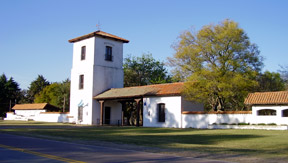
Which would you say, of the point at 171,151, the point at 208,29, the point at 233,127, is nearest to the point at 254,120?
the point at 233,127

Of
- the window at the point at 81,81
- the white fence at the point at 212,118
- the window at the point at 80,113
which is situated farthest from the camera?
the window at the point at 81,81

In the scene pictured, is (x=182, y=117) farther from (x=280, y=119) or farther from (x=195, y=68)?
(x=280, y=119)

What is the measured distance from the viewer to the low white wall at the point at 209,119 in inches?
939

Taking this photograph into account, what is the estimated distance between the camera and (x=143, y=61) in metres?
51.1

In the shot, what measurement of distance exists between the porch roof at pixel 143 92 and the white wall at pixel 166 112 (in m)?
0.59

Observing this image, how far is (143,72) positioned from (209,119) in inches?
1043

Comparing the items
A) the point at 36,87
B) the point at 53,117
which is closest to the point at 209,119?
the point at 53,117

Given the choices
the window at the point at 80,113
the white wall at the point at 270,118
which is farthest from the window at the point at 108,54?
the white wall at the point at 270,118

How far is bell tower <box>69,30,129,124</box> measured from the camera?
3541 centimetres

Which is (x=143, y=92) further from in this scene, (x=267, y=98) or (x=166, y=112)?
(x=267, y=98)

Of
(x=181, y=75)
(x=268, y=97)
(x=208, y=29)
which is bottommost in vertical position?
(x=268, y=97)

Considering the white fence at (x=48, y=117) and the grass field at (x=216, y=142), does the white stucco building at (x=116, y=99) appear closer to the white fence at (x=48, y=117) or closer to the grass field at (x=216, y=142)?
the white fence at (x=48, y=117)

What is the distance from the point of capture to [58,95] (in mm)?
62250

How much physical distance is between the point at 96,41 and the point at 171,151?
26.3 metres
